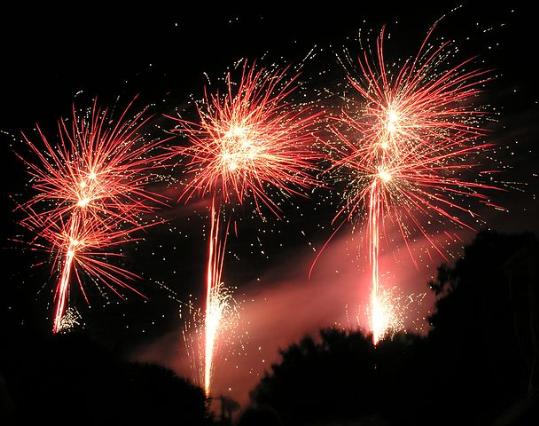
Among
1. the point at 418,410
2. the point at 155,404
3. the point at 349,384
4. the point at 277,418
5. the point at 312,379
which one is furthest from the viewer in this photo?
the point at 312,379

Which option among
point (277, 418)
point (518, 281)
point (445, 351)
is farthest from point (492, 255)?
point (277, 418)

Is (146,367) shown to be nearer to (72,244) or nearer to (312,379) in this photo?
(72,244)

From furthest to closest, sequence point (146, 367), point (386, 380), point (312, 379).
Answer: point (312, 379) → point (386, 380) → point (146, 367)

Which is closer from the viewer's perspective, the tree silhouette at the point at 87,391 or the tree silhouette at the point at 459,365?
the tree silhouette at the point at 87,391

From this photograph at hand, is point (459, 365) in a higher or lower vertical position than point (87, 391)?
higher

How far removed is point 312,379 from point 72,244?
14.3 m

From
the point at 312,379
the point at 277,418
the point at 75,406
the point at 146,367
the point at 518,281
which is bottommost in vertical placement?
the point at 277,418

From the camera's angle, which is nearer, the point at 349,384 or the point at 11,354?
the point at 11,354

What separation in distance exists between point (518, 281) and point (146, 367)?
8.24 meters

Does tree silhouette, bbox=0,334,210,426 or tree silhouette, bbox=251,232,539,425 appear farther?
tree silhouette, bbox=251,232,539,425

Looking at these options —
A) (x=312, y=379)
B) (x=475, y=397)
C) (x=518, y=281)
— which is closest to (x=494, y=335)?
(x=475, y=397)

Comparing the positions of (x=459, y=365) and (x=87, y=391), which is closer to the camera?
(x=87, y=391)

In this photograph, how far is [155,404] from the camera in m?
9.63

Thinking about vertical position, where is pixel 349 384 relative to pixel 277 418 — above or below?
above
